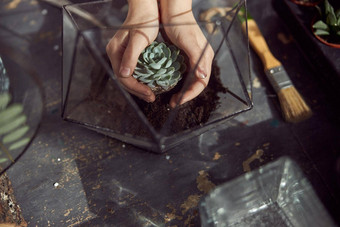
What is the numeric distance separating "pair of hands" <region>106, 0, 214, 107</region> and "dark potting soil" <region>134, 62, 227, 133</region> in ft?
0.07

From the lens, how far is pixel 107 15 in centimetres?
70

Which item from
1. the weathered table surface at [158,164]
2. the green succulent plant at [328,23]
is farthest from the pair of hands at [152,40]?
the green succulent plant at [328,23]

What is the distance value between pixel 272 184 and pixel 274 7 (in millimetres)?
456

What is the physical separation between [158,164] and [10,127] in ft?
1.12

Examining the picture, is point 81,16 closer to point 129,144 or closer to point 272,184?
point 129,144

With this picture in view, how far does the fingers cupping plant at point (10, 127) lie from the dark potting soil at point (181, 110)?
291 mm

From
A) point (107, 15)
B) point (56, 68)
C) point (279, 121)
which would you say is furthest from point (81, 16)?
point (279, 121)

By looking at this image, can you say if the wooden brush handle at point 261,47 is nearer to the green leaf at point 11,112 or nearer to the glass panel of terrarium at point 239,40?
the glass panel of terrarium at point 239,40

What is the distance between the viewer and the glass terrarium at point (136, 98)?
58 cm

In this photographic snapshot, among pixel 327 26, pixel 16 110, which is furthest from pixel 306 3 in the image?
pixel 16 110

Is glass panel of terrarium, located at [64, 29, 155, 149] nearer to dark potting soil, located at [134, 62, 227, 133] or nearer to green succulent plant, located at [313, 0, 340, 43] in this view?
dark potting soil, located at [134, 62, 227, 133]

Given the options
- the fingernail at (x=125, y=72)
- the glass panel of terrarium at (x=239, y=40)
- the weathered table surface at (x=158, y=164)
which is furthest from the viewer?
the glass panel of terrarium at (x=239, y=40)

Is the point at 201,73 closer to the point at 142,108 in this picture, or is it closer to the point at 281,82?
the point at 142,108

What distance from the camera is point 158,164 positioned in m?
0.68
